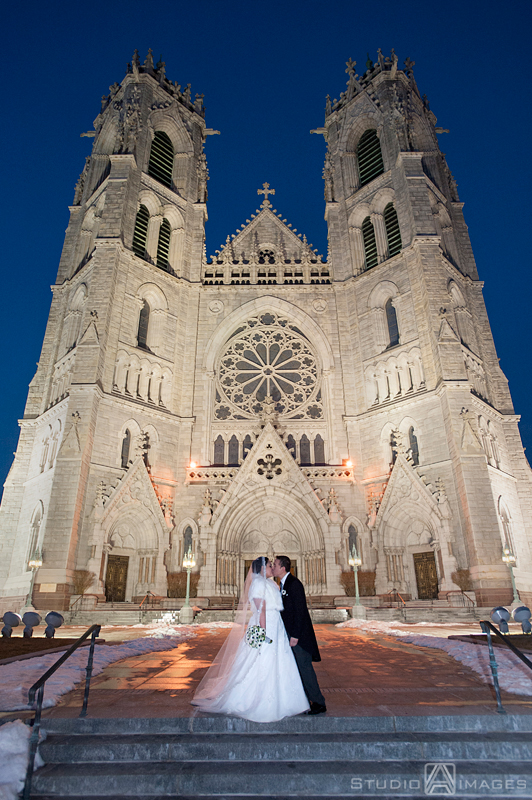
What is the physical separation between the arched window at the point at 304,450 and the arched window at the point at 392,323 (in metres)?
6.70

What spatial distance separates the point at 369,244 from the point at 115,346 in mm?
15973

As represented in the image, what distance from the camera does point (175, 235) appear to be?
2944 cm

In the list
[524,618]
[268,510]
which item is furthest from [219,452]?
[524,618]

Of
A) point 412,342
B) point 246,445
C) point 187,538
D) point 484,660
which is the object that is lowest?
point 484,660

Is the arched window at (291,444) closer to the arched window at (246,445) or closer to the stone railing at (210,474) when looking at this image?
the arched window at (246,445)

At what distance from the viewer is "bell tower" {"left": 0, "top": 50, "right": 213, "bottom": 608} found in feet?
65.4

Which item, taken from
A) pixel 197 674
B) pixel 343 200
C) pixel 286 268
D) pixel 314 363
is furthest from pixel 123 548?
pixel 343 200

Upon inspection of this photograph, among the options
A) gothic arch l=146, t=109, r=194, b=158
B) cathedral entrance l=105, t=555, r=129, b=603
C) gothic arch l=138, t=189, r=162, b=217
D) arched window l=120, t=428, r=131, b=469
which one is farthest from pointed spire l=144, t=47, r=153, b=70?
cathedral entrance l=105, t=555, r=129, b=603

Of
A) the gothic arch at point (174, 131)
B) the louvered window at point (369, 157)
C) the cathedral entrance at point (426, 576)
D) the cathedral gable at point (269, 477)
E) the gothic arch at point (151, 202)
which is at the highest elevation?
the gothic arch at point (174, 131)

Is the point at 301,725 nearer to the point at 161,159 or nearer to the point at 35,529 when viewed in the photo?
the point at 35,529

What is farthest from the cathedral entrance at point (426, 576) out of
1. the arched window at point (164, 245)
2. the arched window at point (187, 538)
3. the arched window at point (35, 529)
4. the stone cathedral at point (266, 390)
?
the arched window at point (164, 245)

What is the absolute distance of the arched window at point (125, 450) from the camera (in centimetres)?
2220

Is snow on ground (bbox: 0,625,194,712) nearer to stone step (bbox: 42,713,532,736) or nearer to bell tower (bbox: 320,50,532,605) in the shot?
stone step (bbox: 42,713,532,736)

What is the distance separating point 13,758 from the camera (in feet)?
13.3
